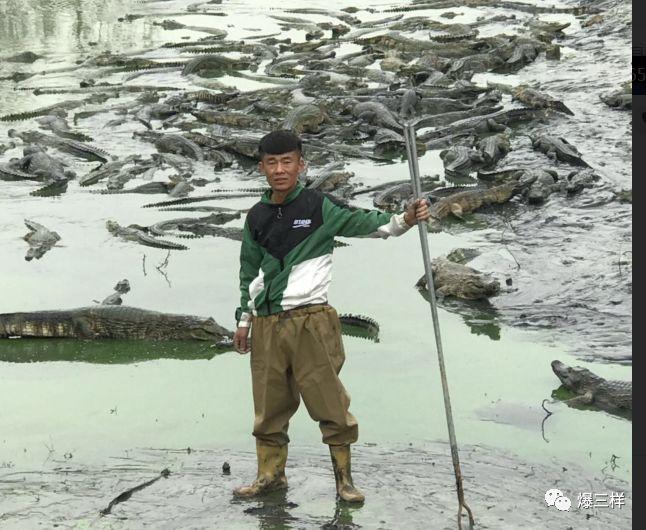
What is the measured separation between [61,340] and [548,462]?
4.14 m

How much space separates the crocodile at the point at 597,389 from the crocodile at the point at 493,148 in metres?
6.86

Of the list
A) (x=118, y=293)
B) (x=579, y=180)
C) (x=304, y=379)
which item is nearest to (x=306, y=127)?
(x=579, y=180)

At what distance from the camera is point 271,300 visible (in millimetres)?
5012

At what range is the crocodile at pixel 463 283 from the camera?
839cm

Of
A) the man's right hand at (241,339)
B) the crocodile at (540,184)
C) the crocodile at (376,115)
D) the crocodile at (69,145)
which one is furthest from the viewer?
the crocodile at (376,115)

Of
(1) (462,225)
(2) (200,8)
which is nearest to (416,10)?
(2) (200,8)

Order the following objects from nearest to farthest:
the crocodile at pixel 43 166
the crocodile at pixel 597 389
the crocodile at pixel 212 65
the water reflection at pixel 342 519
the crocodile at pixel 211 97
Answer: the water reflection at pixel 342 519
the crocodile at pixel 597 389
the crocodile at pixel 43 166
the crocodile at pixel 211 97
the crocodile at pixel 212 65

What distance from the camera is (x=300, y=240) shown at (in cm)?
500

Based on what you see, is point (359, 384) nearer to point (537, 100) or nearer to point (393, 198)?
point (393, 198)

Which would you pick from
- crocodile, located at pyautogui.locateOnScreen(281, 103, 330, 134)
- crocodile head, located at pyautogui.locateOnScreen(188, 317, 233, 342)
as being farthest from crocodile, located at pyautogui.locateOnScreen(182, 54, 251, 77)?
crocodile head, located at pyautogui.locateOnScreen(188, 317, 233, 342)

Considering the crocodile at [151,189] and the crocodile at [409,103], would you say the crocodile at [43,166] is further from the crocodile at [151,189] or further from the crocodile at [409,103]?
the crocodile at [409,103]

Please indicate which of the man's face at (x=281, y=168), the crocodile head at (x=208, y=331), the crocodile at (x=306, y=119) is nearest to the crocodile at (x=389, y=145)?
the crocodile at (x=306, y=119)

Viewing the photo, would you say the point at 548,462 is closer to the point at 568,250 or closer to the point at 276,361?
the point at 276,361

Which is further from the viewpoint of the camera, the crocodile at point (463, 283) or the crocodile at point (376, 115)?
the crocodile at point (376, 115)
